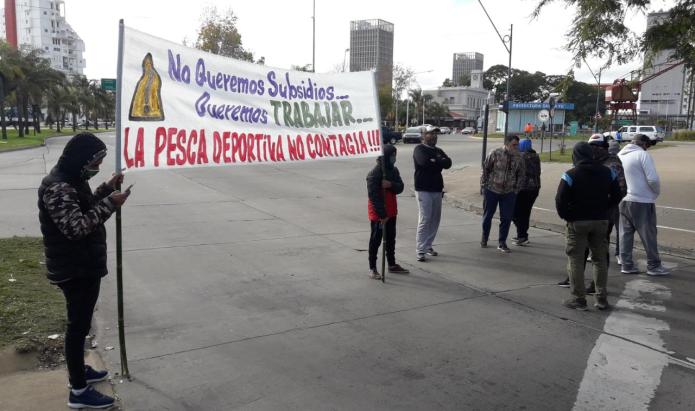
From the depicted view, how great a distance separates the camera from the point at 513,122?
230ft

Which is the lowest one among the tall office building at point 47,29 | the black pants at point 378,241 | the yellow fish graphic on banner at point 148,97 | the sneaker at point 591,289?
the sneaker at point 591,289

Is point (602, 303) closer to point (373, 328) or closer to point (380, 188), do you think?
point (373, 328)

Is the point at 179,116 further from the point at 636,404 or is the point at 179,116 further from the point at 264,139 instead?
the point at 636,404

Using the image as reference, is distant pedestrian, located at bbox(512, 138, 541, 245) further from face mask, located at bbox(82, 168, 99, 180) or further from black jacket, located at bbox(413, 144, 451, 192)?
face mask, located at bbox(82, 168, 99, 180)

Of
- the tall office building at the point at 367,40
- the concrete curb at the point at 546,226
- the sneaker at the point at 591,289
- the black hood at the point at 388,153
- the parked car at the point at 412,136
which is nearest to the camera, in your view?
→ the sneaker at the point at 591,289

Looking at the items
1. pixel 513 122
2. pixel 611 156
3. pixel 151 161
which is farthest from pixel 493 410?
pixel 513 122

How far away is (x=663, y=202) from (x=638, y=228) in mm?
7073

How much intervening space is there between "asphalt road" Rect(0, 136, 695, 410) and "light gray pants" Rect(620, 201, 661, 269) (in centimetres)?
26

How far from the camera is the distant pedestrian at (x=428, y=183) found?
728 cm

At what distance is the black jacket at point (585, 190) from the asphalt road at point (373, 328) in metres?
1.02

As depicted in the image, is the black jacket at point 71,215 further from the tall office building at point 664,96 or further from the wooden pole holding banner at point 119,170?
the tall office building at point 664,96

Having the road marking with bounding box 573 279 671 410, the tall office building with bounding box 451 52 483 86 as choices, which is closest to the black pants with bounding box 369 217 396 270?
the road marking with bounding box 573 279 671 410

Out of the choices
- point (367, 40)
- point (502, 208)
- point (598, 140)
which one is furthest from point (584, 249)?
point (367, 40)

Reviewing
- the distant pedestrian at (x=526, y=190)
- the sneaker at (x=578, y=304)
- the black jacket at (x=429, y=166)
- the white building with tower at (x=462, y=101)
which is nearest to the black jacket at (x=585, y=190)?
the sneaker at (x=578, y=304)
